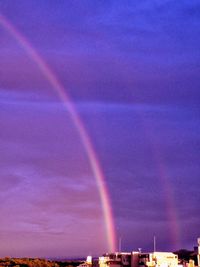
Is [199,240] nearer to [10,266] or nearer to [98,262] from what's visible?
[98,262]

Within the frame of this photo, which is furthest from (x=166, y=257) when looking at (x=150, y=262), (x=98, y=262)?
(x=98, y=262)

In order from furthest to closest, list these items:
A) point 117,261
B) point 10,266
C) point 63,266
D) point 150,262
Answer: point 63,266, point 10,266, point 117,261, point 150,262

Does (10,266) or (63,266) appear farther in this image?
(63,266)

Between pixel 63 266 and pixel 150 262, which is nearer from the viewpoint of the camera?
pixel 150 262

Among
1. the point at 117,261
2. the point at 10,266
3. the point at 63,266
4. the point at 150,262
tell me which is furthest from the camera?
the point at 63,266

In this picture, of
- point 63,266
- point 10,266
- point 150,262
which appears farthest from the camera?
point 63,266

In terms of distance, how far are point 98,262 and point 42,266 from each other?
28.2m

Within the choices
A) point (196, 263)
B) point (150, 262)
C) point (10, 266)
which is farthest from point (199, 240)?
point (10, 266)

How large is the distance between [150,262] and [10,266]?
3790 centimetres

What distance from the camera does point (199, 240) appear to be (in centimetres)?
8038

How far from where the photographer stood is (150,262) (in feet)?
241

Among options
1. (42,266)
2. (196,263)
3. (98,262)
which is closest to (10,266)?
(42,266)

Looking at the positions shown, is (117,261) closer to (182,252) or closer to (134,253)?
(134,253)

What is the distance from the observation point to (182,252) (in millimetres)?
119312
